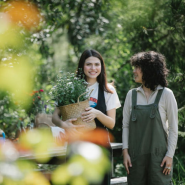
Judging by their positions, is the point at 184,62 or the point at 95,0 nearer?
the point at 184,62

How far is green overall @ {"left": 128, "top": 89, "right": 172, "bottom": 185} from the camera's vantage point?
2.24 metres

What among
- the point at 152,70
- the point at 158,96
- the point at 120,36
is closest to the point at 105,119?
the point at 158,96

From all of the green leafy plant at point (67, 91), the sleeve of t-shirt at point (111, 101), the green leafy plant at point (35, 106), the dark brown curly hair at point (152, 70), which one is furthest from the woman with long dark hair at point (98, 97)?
the green leafy plant at point (35, 106)

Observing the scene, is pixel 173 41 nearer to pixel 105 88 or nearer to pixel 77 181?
pixel 105 88

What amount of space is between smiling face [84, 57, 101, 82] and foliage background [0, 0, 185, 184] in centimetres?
35

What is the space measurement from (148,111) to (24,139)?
5.78ft

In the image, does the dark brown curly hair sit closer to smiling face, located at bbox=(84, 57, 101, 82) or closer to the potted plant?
smiling face, located at bbox=(84, 57, 101, 82)

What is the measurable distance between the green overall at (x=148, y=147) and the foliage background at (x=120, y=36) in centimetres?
92

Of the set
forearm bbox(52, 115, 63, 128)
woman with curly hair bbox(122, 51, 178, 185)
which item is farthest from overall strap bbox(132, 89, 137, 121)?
forearm bbox(52, 115, 63, 128)

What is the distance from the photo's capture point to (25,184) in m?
0.63

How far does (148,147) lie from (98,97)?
567mm

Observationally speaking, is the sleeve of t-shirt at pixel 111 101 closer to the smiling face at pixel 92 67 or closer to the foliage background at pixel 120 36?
the smiling face at pixel 92 67

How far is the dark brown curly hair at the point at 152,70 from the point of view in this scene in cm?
239

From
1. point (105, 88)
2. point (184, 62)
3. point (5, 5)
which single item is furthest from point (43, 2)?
point (105, 88)
